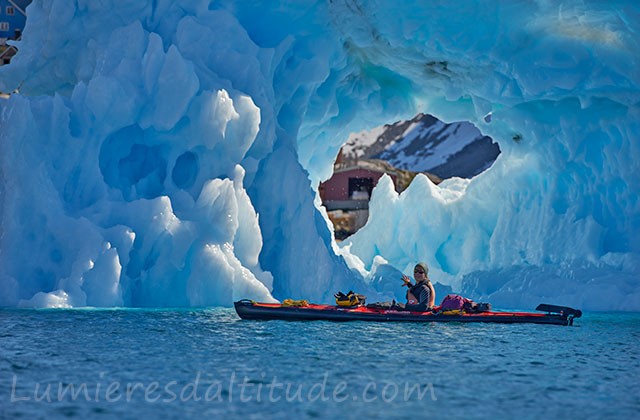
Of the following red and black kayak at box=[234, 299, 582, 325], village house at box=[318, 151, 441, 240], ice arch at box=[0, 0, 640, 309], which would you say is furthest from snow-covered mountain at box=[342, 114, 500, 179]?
red and black kayak at box=[234, 299, 582, 325]

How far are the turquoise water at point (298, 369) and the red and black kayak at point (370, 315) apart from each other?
1.40ft

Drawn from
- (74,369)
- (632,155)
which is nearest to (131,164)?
(74,369)

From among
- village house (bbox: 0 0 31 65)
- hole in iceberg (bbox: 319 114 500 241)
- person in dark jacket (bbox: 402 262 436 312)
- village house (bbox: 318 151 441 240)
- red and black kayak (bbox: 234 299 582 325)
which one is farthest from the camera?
hole in iceberg (bbox: 319 114 500 241)

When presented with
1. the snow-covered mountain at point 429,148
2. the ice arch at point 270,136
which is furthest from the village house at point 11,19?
the snow-covered mountain at point 429,148

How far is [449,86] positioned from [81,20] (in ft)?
30.6

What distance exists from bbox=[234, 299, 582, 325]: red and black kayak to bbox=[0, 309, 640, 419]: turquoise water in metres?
0.43

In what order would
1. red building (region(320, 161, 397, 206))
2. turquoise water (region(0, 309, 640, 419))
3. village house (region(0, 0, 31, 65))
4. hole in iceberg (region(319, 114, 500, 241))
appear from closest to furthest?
1. turquoise water (region(0, 309, 640, 419))
2. village house (region(0, 0, 31, 65))
3. red building (region(320, 161, 397, 206))
4. hole in iceberg (region(319, 114, 500, 241))

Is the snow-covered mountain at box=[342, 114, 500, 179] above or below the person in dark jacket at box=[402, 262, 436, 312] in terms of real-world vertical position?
above

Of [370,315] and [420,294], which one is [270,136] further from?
[420,294]

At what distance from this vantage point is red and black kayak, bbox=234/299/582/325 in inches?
Result: 637

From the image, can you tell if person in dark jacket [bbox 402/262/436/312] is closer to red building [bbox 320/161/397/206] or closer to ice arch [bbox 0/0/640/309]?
ice arch [bbox 0/0/640/309]

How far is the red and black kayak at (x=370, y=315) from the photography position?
16172 mm

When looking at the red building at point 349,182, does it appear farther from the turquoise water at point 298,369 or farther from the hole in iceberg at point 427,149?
the turquoise water at point 298,369

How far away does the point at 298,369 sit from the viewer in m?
10.7
